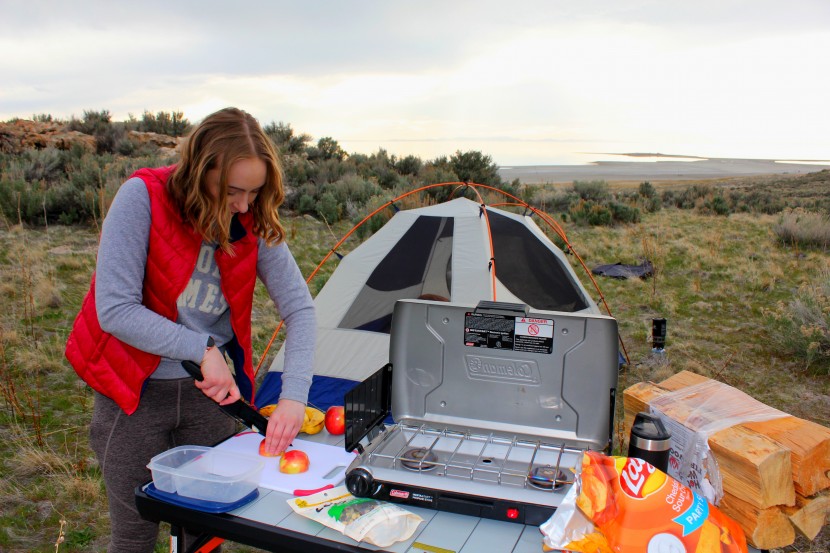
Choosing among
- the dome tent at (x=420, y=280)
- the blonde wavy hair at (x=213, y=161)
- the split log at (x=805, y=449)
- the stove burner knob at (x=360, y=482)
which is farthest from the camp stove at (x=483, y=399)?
the dome tent at (x=420, y=280)

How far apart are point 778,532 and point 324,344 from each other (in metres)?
3.26

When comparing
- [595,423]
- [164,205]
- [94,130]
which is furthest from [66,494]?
[94,130]

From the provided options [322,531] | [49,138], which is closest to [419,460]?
[322,531]

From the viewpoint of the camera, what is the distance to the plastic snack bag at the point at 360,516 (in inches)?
55.8

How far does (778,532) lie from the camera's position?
1.52 meters

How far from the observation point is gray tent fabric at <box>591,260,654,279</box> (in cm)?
886

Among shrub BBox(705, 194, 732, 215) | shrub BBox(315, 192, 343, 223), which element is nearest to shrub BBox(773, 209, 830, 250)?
shrub BBox(705, 194, 732, 215)

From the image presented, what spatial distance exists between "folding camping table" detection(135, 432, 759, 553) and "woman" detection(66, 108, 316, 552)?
0.92 feet

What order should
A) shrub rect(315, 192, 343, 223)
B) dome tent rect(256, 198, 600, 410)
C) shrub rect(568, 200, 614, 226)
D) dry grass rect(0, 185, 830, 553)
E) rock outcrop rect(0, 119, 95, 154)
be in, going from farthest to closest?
rock outcrop rect(0, 119, 95, 154), shrub rect(568, 200, 614, 226), shrub rect(315, 192, 343, 223), dome tent rect(256, 198, 600, 410), dry grass rect(0, 185, 830, 553)

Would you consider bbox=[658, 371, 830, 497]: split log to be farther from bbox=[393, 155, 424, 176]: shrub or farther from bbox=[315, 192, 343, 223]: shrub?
bbox=[393, 155, 424, 176]: shrub

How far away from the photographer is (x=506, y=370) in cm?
178

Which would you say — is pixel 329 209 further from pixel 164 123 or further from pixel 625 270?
pixel 164 123

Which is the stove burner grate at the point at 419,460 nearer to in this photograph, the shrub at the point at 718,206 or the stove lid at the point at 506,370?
the stove lid at the point at 506,370

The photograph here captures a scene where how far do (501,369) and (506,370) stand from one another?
0.01 metres
